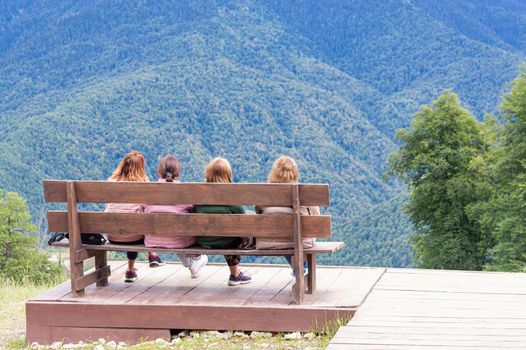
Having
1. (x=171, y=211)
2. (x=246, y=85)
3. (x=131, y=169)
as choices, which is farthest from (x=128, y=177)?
(x=246, y=85)

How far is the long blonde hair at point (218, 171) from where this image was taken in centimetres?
627

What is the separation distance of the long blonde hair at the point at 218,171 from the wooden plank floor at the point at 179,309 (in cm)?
85

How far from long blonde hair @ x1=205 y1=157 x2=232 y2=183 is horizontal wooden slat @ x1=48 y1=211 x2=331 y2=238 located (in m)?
0.35

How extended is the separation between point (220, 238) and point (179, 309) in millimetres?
612

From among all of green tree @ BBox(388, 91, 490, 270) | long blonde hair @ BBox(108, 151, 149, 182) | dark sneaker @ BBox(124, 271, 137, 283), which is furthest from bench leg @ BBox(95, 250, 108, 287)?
green tree @ BBox(388, 91, 490, 270)

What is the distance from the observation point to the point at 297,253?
19.5 ft

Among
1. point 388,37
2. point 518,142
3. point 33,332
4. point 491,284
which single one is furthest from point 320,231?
point 388,37

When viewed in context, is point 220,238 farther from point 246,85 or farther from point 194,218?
point 246,85

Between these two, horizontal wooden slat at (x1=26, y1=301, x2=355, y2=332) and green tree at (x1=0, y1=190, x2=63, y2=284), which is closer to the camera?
horizontal wooden slat at (x1=26, y1=301, x2=355, y2=332)

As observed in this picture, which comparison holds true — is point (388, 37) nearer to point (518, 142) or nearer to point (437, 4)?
point (437, 4)

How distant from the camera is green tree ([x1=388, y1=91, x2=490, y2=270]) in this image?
2961 cm

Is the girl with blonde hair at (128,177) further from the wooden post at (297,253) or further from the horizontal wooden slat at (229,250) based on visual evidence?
the wooden post at (297,253)

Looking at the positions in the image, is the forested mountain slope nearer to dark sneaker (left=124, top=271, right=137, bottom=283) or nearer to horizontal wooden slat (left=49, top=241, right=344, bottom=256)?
dark sneaker (left=124, top=271, right=137, bottom=283)

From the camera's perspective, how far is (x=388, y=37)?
139375mm
